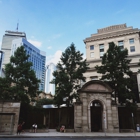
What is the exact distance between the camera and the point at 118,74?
25922 mm

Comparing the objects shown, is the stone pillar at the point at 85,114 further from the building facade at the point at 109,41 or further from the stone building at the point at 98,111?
the building facade at the point at 109,41

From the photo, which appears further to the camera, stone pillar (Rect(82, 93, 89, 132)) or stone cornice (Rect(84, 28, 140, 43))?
stone cornice (Rect(84, 28, 140, 43))

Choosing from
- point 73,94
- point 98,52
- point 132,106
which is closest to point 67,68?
point 73,94

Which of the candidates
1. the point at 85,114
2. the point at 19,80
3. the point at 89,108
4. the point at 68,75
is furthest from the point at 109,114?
the point at 19,80

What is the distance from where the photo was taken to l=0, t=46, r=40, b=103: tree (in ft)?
74.2

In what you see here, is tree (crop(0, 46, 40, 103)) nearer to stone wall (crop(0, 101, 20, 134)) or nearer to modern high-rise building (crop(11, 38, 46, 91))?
stone wall (crop(0, 101, 20, 134))

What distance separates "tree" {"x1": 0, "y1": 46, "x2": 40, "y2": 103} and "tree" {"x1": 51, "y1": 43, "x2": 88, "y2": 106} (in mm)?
3690

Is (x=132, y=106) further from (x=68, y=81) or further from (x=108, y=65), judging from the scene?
(x=68, y=81)

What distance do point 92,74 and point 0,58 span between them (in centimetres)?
3754

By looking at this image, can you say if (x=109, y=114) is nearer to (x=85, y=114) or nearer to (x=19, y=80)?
(x=85, y=114)

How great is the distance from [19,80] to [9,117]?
6109mm

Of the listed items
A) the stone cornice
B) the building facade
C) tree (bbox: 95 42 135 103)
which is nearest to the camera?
tree (bbox: 95 42 135 103)

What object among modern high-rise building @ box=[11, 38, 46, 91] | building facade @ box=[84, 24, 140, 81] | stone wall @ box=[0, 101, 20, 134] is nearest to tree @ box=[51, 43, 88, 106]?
stone wall @ box=[0, 101, 20, 134]

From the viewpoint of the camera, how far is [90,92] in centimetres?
2345
